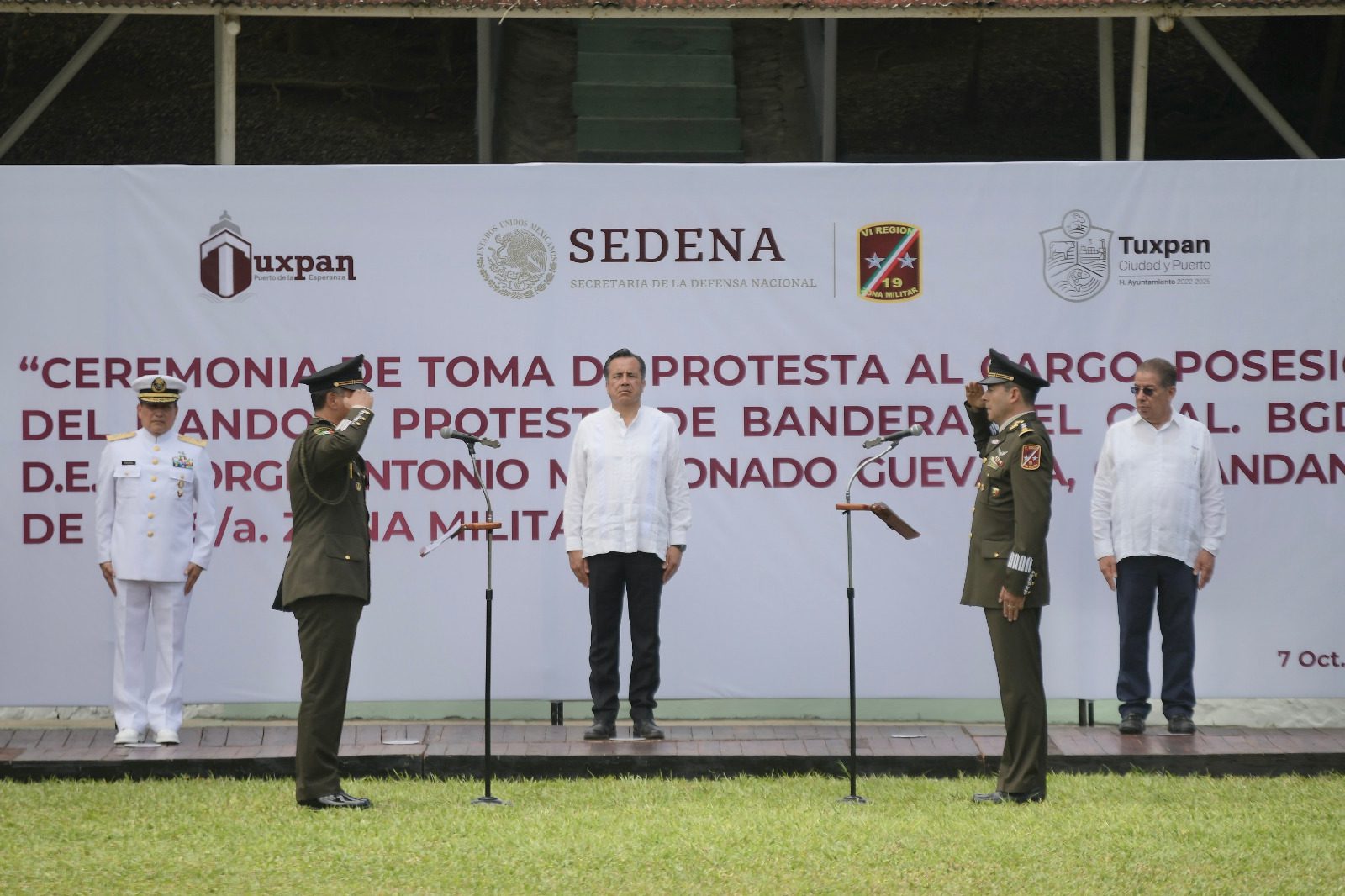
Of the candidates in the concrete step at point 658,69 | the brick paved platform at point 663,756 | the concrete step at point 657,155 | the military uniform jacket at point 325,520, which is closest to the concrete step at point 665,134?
the concrete step at point 657,155

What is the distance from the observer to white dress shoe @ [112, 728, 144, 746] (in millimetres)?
7434

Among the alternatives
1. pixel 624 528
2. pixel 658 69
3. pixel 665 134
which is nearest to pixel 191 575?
pixel 624 528

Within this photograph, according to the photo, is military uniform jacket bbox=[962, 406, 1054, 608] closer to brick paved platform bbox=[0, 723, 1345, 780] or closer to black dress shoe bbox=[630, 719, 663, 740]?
brick paved platform bbox=[0, 723, 1345, 780]

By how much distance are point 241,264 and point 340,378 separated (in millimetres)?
1870

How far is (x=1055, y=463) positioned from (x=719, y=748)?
2165mm

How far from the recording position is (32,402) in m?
7.88

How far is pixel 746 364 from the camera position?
8.02 metres

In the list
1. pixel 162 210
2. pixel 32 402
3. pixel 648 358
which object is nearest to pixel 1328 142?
pixel 648 358

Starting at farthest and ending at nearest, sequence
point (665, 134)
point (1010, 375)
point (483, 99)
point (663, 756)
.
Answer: point (665, 134), point (483, 99), point (663, 756), point (1010, 375)

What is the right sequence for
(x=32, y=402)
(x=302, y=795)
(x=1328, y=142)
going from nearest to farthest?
(x=302, y=795), (x=32, y=402), (x=1328, y=142)

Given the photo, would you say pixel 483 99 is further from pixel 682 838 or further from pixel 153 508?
pixel 682 838

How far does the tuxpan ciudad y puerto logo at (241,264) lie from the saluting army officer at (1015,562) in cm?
323

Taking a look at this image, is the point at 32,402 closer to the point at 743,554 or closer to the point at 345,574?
the point at 345,574

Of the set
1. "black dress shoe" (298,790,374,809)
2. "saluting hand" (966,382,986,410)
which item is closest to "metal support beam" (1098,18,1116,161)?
"saluting hand" (966,382,986,410)
